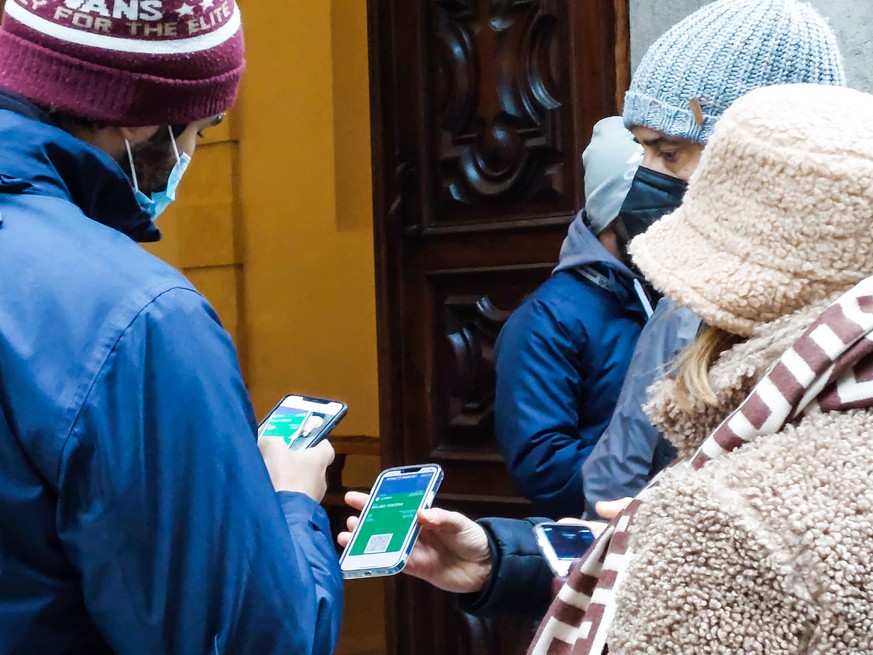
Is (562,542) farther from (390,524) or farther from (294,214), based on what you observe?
(294,214)

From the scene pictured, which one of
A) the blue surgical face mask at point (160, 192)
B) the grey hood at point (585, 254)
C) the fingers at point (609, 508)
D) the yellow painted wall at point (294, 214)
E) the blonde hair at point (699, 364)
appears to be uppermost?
the blue surgical face mask at point (160, 192)

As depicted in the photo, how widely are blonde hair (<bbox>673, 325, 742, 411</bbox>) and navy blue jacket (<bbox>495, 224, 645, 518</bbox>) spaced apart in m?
1.21

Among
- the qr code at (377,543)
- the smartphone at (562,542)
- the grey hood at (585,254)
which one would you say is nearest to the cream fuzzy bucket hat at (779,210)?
the smartphone at (562,542)

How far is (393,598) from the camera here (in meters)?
3.77

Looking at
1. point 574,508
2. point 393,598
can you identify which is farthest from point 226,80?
point 393,598

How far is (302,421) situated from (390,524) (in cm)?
19

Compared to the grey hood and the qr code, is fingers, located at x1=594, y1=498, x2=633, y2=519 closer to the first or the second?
the qr code

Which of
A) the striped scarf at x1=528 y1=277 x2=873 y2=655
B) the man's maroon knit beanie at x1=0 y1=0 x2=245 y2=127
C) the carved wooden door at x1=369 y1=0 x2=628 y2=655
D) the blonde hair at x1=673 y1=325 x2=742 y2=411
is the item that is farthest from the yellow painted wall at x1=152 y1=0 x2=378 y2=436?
the striped scarf at x1=528 y1=277 x2=873 y2=655

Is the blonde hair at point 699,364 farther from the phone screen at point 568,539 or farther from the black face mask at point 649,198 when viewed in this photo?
the black face mask at point 649,198

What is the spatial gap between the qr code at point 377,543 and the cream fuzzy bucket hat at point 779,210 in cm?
59

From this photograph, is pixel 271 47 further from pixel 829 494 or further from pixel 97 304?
pixel 829 494

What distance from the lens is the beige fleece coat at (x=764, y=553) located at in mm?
932

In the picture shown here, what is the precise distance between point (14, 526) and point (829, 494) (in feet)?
2.53

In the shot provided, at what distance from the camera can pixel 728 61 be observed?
203 centimetres
